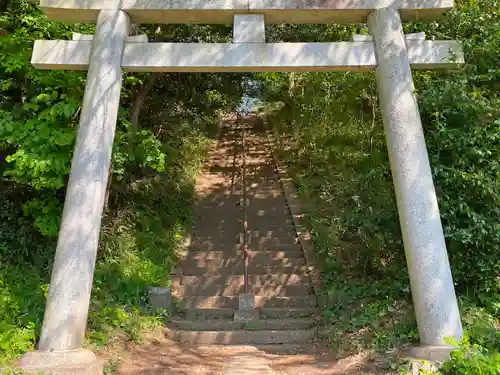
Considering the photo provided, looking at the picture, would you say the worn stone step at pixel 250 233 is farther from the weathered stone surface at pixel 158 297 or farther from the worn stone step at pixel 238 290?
the weathered stone surface at pixel 158 297

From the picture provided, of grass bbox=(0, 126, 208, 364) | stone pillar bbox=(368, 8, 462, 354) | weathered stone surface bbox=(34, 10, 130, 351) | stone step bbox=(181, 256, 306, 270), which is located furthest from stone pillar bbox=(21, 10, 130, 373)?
stone step bbox=(181, 256, 306, 270)

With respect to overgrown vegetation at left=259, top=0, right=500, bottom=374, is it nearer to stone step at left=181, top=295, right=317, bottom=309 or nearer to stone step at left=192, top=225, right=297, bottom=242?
stone step at left=181, top=295, right=317, bottom=309

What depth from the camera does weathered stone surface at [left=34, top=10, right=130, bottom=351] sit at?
491 centimetres

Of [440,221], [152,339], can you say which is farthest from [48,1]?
[440,221]

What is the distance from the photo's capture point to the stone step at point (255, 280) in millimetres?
8148

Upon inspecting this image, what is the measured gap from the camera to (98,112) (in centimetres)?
550

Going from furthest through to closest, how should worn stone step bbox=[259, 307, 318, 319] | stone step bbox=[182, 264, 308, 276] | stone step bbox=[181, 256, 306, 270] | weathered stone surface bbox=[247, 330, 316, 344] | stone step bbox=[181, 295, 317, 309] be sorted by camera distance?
stone step bbox=[181, 256, 306, 270] → stone step bbox=[182, 264, 308, 276] → stone step bbox=[181, 295, 317, 309] → worn stone step bbox=[259, 307, 318, 319] → weathered stone surface bbox=[247, 330, 316, 344]

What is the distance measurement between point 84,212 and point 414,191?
362 cm

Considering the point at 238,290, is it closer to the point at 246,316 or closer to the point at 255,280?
the point at 255,280

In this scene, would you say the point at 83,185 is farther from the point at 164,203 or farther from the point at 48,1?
the point at 164,203

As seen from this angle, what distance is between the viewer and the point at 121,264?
7.48 meters

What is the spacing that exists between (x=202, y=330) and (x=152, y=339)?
0.77 metres

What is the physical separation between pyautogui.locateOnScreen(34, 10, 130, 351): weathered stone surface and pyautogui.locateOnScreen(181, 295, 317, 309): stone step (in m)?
2.86

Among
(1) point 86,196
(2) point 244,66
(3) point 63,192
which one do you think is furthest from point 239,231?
(1) point 86,196
